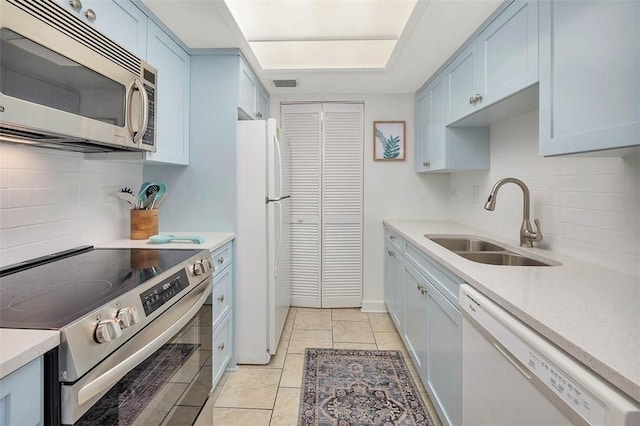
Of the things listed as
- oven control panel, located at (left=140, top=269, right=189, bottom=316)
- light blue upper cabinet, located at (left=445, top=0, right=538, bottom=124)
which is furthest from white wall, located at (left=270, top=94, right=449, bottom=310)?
oven control panel, located at (left=140, top=269, right=189, bottom=316)

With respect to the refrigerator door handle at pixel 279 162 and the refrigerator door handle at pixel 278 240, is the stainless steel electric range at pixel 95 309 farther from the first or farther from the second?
the refrigerator door handle at pixel 279 162

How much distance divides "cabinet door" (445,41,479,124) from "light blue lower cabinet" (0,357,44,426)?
2304 millimetres

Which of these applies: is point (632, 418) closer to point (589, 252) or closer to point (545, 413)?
point (545, 413)

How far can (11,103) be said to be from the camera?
939mm

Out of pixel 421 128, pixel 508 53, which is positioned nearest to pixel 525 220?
pixel 508 53

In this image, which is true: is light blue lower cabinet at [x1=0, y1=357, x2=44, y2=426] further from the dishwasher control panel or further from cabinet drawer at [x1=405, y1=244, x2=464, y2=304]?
cabinet drawer at [x1=405, y1=244, x2=464, y2=304]

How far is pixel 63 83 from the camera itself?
1130 mm

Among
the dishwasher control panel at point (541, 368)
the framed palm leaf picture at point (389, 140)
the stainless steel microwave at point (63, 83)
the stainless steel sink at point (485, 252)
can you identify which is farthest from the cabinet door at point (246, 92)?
the dishwasher control panel at point (541, 368)

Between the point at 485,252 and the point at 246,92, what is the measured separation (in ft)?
6.65

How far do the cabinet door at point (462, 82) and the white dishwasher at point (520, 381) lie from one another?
137 cm

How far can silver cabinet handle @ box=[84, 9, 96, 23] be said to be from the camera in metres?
A: 1.32

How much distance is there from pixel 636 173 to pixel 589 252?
0.40 meters

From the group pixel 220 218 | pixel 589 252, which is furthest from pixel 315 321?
pixel 589 252

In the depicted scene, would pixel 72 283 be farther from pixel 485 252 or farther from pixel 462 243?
pixel 462 243
